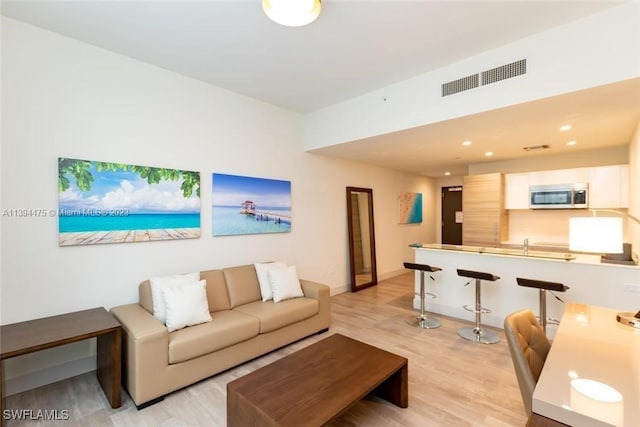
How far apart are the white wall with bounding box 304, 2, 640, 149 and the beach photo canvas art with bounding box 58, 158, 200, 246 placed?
2.43 metres

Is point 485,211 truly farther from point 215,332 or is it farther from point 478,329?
point 215,332

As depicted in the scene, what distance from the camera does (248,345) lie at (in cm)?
301

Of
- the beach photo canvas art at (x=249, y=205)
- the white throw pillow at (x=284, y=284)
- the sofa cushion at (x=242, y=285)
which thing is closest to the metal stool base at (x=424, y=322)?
the white throw pillow at (x=284, y=284)

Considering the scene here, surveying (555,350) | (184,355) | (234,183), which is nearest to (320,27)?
(234,183)

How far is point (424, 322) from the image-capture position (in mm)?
4059

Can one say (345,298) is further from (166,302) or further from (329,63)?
(329,63)

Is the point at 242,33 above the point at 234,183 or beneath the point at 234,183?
above

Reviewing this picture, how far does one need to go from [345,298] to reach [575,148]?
4523 mm

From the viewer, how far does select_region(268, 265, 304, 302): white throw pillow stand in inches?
142

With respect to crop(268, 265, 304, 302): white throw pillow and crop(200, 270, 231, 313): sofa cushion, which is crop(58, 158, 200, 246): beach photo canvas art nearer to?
crop(200, 270, 231, 313): sofa cushion

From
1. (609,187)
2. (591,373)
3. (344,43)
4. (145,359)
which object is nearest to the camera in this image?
(591,373)

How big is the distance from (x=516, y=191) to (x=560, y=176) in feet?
2.21

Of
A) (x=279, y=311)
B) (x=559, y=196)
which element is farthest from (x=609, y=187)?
(x=279, y=311)

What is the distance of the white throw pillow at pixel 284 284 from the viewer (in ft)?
11.8
